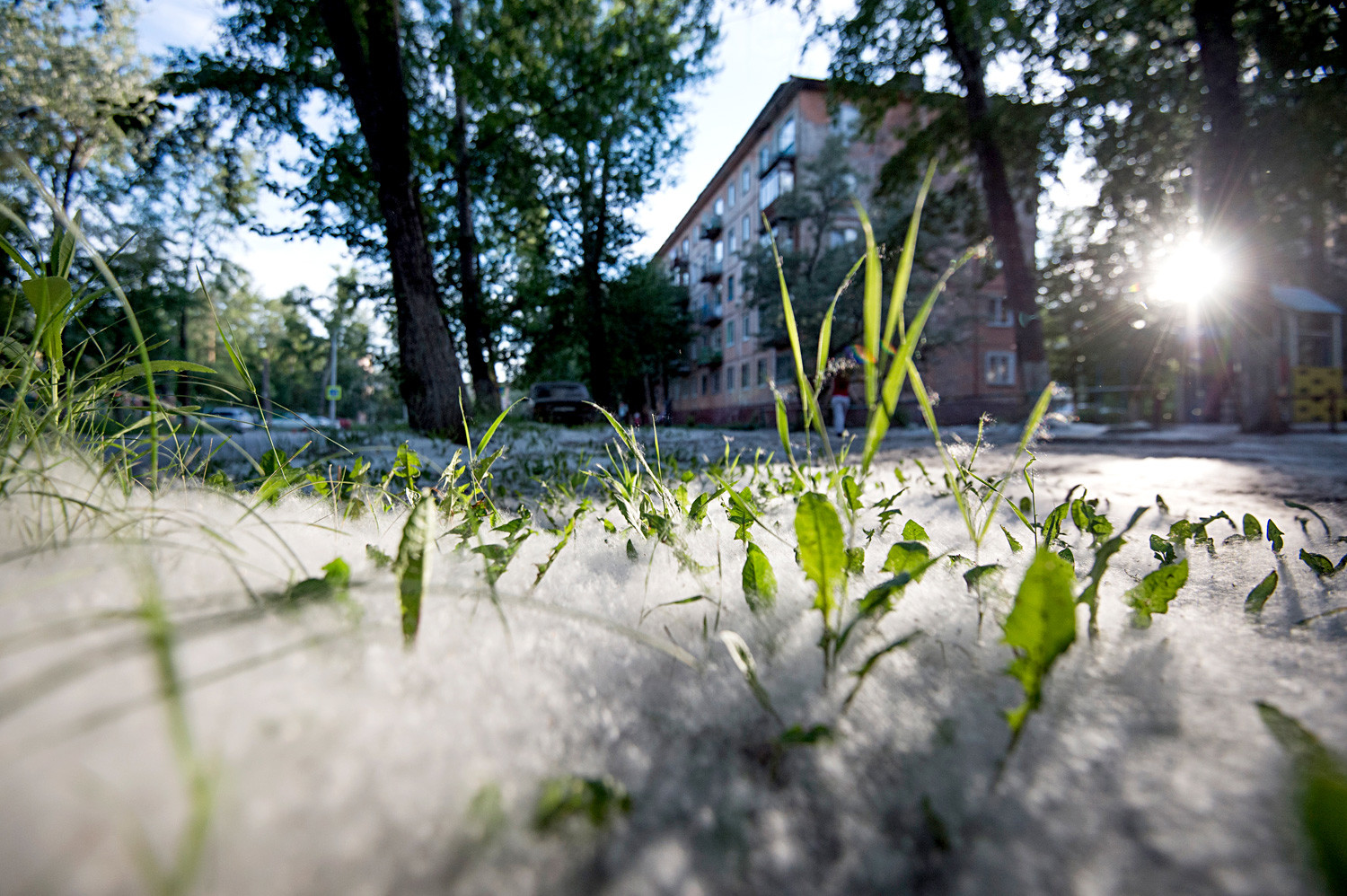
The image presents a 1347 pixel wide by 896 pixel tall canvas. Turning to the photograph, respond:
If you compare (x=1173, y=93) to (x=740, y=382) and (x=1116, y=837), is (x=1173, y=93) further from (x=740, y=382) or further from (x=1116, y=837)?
(x=740, y=382)

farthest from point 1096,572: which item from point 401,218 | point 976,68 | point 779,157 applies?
point 779,157

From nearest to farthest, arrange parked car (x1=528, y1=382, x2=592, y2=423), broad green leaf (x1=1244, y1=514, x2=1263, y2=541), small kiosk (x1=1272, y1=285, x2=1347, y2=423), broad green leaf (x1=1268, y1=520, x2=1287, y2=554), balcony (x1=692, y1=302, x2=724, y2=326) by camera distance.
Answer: broad green leaf (x1=1268, y1=520, x2=1287, y2=554) < broad green leaf (x1=1244, y1=514, x2=1263, y2=541) < small kiosk (x1=1272, y1=285, x2=1347, y2=423) < parked car (x1=528, y1=382, x2=592, y2=423) < balcony (x1=692, y1=302, x2=724, y2=326)

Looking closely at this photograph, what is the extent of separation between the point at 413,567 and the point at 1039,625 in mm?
541

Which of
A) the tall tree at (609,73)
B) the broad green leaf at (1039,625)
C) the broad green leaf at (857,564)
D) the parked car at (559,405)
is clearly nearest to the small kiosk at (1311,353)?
the tall tree at (609,73)

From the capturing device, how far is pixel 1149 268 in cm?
1717

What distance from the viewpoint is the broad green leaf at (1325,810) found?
32 centimetres

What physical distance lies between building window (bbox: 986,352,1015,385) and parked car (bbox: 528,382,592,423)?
15.4m

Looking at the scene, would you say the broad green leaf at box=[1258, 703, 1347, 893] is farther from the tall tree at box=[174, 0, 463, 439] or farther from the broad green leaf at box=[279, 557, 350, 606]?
the tall tree at box=[174, 0, 463, 439]

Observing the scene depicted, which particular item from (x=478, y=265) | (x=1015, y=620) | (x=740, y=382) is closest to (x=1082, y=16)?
(x=1015, y=620)

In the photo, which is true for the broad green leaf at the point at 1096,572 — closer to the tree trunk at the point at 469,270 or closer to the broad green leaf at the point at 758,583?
the broad green leaf at the point at 758,583

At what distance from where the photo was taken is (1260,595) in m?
0.85

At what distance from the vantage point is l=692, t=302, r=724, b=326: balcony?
103 ft

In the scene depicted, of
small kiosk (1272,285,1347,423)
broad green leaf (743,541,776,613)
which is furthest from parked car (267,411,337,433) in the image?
small kiosk (1272,285,1347,423)

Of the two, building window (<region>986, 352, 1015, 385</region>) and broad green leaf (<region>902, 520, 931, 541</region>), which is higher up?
building window (<region>986, 352, 1015, 385</region>)
